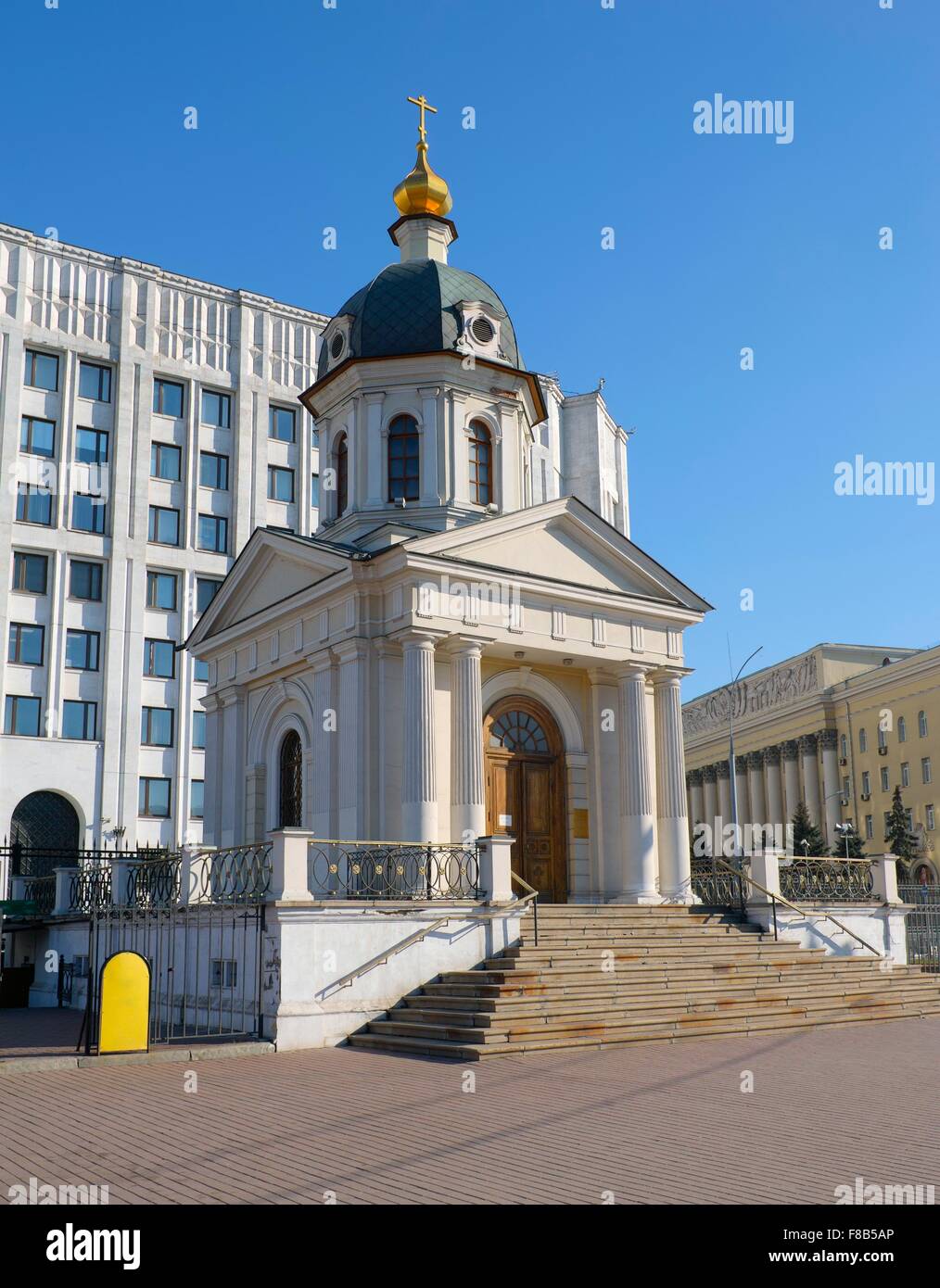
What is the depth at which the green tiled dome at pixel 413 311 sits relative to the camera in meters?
24.8

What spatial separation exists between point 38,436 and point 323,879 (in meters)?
31.8

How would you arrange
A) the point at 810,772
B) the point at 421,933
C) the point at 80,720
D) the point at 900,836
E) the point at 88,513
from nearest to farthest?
the point at 421,933 < the point at 80,720 < the point at 88,513 < the point at 900,836 < the point at 810,772

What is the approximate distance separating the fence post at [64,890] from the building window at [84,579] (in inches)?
874

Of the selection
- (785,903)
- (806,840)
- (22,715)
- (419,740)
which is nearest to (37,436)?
(22,715)

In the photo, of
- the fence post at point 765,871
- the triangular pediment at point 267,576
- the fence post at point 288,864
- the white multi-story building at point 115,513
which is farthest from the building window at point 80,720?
the fence post at point 288,864

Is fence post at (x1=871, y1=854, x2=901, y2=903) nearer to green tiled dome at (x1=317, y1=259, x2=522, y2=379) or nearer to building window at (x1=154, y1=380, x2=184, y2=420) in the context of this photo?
green tiled dome at (x1=317, y1=259, x2=522, y2=379)

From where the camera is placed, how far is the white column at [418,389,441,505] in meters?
24.4

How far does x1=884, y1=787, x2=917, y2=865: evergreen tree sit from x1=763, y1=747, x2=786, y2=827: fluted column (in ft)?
70.4

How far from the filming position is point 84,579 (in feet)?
152

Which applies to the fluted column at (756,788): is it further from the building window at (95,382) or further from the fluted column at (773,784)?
the building window at (95,382)

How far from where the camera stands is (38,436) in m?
46.3

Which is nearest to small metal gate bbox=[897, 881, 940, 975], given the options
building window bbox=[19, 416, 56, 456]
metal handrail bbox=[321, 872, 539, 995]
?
metal handrail bbox=[321, 872, 539, 995]

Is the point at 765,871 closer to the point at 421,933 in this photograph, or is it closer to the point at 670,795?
the point at 670,795

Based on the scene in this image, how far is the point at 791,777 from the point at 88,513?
56215 millimetres
